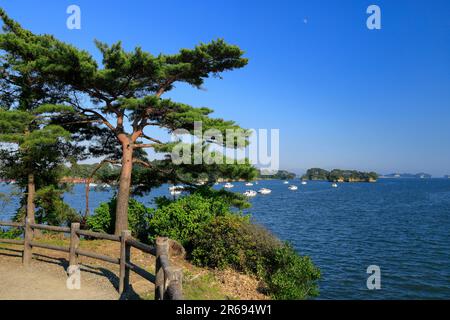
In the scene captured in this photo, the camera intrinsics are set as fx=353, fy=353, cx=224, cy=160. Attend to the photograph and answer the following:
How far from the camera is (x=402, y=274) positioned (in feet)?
61.6

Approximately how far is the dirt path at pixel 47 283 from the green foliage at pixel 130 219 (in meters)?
4.95

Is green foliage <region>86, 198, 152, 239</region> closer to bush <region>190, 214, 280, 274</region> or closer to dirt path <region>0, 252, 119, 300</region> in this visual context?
bush <region>190, 214, 280, 274</region>

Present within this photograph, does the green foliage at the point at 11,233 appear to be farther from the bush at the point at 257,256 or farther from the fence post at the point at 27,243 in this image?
the bush at the point at 257,256

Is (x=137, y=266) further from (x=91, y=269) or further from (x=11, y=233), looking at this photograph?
(x=11, y=233)

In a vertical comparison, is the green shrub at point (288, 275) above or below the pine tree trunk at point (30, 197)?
below

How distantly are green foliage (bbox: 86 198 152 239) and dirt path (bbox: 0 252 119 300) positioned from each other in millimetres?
4952

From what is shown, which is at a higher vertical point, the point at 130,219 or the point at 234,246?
the point at 130,219

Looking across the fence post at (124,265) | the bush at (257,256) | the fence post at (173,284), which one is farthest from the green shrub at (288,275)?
the fence post at (173,284)

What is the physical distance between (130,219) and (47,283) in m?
7.18

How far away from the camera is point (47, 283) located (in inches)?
347

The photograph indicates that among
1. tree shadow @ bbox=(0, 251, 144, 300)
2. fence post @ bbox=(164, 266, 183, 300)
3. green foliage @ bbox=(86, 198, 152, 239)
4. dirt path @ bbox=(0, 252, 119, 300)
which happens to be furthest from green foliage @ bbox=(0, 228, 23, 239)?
fence post @ bbox=(164, 266, 183, 300)

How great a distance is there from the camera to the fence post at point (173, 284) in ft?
16.8

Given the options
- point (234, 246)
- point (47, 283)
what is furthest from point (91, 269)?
point (234, 246)
